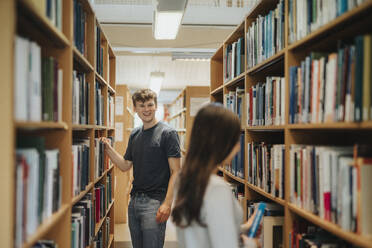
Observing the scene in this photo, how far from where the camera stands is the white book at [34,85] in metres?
1.08

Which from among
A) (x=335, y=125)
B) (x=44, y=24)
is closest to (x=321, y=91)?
(x=335, y=125)

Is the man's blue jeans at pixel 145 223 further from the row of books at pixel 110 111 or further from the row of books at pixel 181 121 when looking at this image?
the row of books at pixel 181 121

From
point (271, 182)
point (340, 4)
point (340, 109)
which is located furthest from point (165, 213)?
point (340, 4)

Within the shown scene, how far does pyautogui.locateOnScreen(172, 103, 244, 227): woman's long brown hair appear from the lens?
3.94ft

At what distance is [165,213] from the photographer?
2232 mm

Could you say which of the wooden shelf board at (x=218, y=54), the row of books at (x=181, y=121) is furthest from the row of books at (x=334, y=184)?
the row of books at (x=181, y=121)

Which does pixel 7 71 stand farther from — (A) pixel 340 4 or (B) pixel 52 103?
(A) pixel 340 4

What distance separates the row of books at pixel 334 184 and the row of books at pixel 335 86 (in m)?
0.14

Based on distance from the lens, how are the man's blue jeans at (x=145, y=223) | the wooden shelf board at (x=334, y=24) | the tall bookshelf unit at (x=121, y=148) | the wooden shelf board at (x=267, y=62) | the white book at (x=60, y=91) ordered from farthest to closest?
1. the tall bookshelf unit at (x=121, y=148)
2. the man's blue jeans at (x=145, y=223)
3. the wooden shelf board at (x=267, y=62)
4. the white book at (x=60, y=91)
5. the wooden shelf board at (x=334, y=24)

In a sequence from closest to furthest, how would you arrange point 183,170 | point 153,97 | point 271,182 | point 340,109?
point 340,109, point 183,170, point 271,182, point 153,97

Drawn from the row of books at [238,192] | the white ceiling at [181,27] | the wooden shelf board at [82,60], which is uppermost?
the white ceiling at [181,27]

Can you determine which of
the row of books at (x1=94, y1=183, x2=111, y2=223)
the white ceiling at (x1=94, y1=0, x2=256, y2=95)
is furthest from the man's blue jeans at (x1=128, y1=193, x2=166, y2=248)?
the white ceiling at (x1=94, y1=0, x2=256, y2=95)

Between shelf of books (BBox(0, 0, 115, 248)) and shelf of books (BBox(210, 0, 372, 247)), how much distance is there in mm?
1041

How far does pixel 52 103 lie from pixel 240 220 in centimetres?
91
